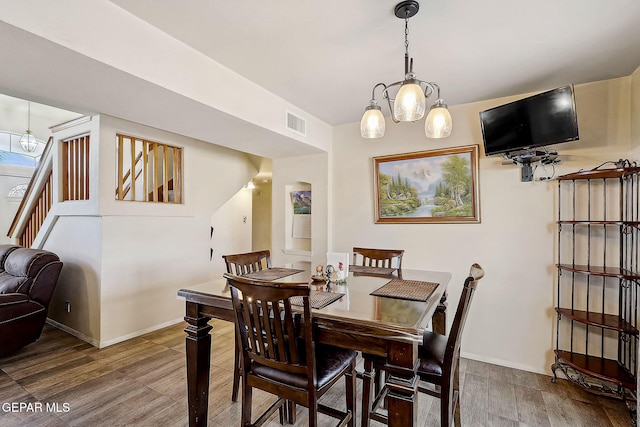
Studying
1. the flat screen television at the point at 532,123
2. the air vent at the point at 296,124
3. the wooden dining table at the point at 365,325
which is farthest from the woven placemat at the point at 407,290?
the air vent at the point at 296,124

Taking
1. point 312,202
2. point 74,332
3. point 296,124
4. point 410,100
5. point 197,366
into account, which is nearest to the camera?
point 410,100

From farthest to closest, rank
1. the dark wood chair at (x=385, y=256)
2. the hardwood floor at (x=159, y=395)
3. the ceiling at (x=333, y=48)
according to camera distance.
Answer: the dark wood chair at (x=385, y=256) → the hardwood floor at (x=159, y=395) → the ceiling at (x=333, y=48)

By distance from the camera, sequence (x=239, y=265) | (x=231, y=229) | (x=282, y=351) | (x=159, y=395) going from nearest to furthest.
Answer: (x=282, y=351) < (x=159, y=395) < (x=239, y=265) < (x=231, y=229)

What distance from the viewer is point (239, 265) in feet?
7.98

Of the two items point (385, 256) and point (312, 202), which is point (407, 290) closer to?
point (385, 256)

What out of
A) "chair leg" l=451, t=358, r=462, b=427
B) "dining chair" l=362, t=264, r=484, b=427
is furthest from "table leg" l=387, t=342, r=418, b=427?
"chair leg" l=451, t=358, r=462, b=427

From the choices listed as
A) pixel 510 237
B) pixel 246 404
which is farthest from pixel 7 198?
pixel 510 237

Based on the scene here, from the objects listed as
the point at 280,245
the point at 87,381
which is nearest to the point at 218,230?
the point at 280,245

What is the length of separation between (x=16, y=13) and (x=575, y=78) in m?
3.57

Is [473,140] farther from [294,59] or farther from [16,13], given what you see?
[16,13]

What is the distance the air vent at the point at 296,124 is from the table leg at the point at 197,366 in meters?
1.92

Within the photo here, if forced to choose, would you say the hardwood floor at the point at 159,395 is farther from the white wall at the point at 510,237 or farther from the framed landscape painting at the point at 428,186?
the framed landscape painting at the point at 428,186

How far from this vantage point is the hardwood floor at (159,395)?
2.02 m

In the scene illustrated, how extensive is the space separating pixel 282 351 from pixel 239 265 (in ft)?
3.77
